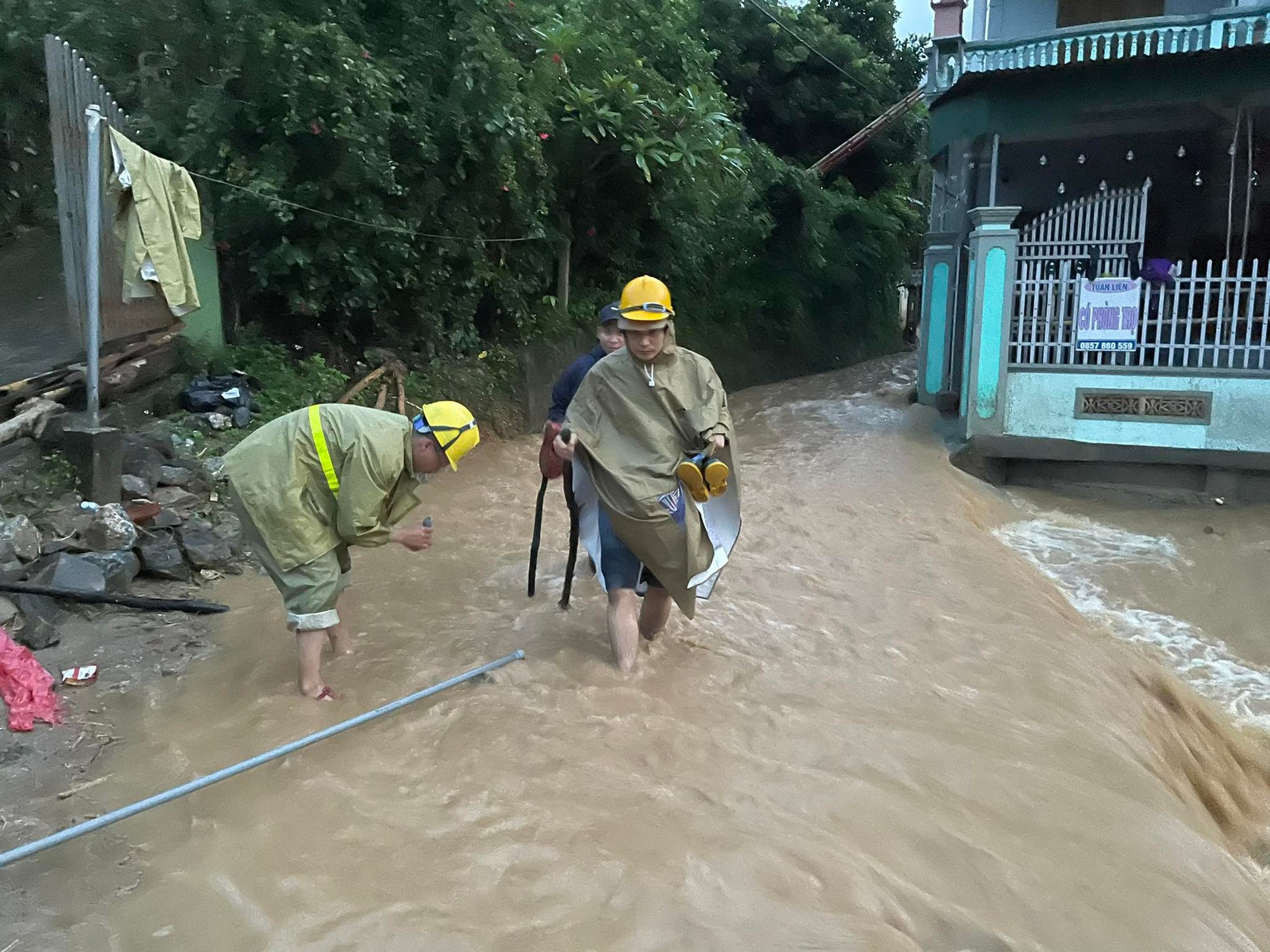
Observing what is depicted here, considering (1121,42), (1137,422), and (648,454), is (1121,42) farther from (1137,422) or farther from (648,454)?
(648,454)

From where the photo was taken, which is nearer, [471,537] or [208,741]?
[208,741]

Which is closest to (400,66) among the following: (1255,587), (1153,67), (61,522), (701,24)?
(61,522)

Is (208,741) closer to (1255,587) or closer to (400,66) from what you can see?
(400,66)

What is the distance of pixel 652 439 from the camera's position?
13.4 feet

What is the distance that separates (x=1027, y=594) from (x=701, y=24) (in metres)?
15.1

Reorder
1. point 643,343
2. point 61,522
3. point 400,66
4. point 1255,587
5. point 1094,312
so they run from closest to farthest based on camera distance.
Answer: point 643,343
point 61,522
point 1255,587
point 400,66
point 1094,312

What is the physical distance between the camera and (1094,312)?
8.88 meters

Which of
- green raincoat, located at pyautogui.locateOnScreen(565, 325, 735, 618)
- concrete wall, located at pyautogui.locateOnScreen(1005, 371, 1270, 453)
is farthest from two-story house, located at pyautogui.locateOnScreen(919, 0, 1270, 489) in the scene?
green raincoat, located at pyautogui.locateOnScreen(565, 325, 735, 618)

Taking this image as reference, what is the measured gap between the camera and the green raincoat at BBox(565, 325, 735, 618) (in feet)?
13.2

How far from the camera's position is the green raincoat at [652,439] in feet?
13.2

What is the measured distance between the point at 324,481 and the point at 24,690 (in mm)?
1356

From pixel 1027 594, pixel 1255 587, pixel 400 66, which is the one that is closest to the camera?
pixel 1027 594

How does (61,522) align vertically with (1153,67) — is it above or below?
below

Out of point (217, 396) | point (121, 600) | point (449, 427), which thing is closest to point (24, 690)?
point (121, 600)
